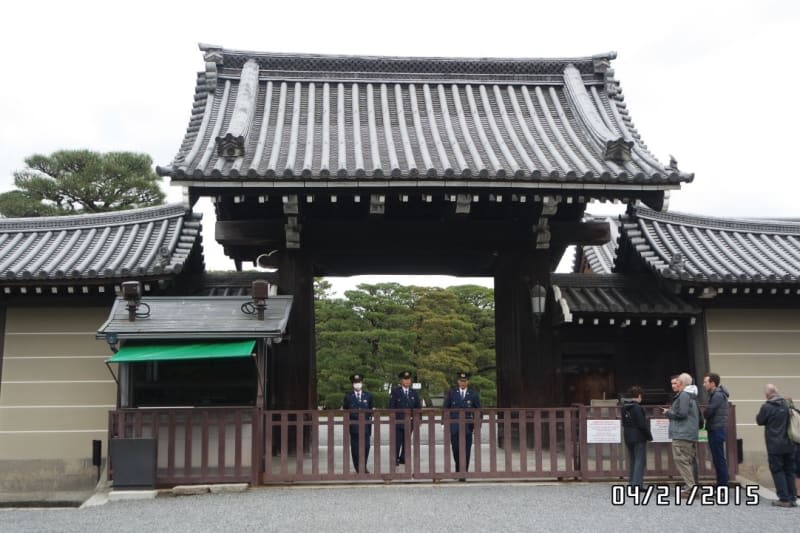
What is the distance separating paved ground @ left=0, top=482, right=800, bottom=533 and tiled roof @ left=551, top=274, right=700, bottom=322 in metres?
3.33

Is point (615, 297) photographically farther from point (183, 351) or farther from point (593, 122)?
point (183, 351)

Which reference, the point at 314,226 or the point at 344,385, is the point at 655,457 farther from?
the point at 344,385

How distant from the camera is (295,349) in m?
10.9

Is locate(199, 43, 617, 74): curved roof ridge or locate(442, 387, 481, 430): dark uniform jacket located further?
locate(199, 43, 617, 74): curved roof ridge

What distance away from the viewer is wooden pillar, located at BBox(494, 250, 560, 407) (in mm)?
11156

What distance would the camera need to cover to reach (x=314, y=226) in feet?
36.7

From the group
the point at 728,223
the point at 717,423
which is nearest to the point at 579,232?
the point at 717,423

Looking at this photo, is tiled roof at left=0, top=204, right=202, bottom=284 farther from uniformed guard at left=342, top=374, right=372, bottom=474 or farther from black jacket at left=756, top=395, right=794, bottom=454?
black jacket at left=756, top=395, right=794, bottom=454

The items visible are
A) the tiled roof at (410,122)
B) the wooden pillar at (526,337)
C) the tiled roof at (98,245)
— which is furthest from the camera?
the wooden pillar at (526,337)

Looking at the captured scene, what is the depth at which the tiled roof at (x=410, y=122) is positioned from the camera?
1016cm

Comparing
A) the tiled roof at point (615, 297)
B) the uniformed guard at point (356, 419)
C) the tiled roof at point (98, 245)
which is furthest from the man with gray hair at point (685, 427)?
the tiled roof at point (98, 245)

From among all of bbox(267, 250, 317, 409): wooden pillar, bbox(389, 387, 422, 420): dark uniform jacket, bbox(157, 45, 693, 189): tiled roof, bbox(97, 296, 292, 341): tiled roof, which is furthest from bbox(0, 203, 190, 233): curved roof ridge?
bbox(389, 387, 422, 420): dark uniform jacket

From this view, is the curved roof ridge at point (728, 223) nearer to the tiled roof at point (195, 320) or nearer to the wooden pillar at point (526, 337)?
Result: the wooden pillar at point (526, 337)

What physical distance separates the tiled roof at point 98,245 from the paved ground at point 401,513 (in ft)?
11.5
